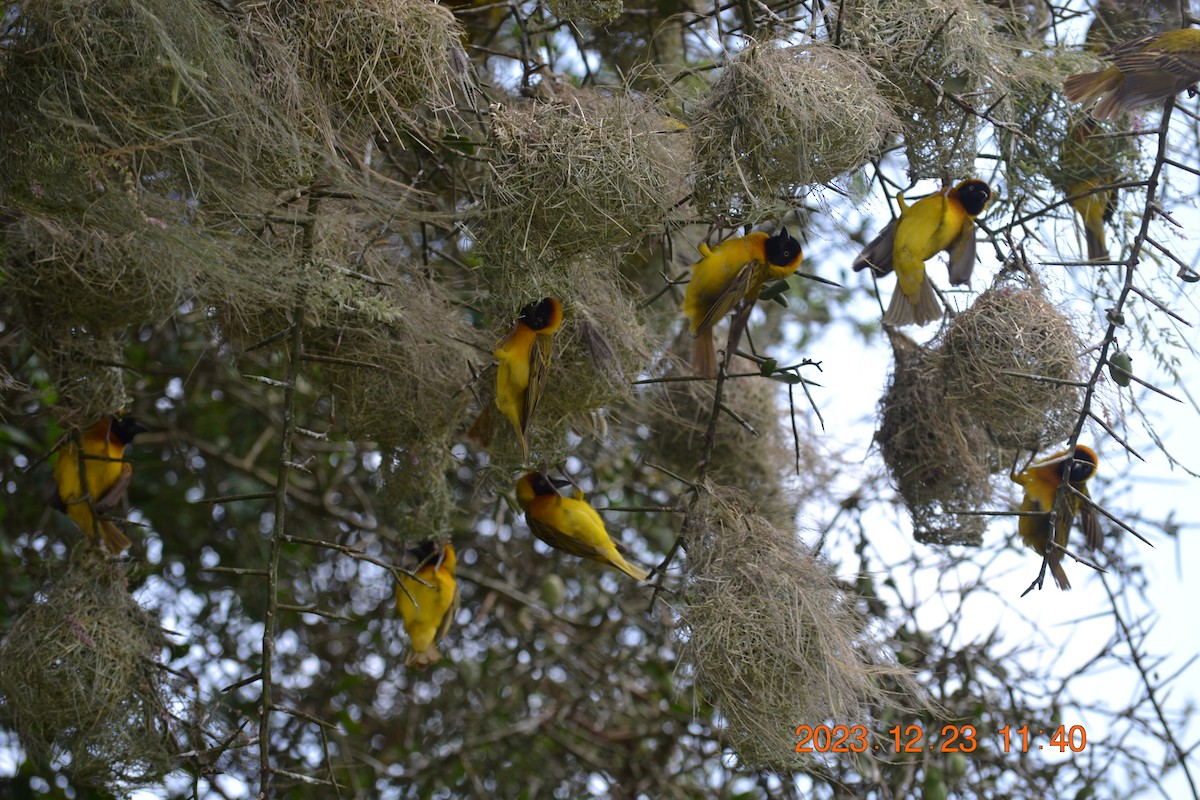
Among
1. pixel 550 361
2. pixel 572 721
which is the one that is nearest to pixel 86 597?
pixel 550 361

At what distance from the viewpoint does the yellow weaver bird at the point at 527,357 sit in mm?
1912

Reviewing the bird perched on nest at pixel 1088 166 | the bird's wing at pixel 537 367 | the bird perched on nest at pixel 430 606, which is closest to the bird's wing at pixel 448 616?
the bird perched on nest at pixel 430 606

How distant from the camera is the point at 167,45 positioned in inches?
62.1

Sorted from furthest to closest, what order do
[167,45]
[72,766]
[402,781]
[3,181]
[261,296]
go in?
[402,781] < [72,766] < [261,296] < [3,181] < [167,45]

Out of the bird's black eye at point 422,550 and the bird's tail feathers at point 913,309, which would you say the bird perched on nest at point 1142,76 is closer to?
the bird's tail feathers at point 913,309

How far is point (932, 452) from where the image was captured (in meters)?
2.28

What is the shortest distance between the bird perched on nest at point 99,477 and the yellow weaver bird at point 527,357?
3.12 feet

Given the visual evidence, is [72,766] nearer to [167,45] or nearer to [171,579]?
[171,579]

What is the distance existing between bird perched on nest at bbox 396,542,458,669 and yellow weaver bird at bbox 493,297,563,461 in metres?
0.68

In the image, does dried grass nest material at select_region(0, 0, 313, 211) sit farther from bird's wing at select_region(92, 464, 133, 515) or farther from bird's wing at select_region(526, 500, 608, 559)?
bird's wing at select_region(526, 500, 608, 559)

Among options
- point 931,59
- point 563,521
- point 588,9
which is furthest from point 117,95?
point 931,59

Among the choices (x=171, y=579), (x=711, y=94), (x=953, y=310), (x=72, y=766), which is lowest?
(x=171, y=579)

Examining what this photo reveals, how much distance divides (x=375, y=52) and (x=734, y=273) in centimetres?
81

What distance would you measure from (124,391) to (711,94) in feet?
4.59
